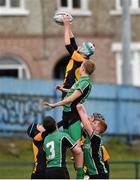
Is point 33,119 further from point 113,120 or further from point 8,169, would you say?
point 8,169

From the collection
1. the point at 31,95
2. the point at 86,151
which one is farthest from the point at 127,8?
the point at 86,151

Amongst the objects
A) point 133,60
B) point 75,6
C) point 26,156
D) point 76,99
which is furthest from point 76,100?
point 75,6

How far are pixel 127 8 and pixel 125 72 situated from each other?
2429mm

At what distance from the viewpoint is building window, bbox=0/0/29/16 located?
50725 millimetres

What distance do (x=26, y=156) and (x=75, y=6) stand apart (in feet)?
50.6

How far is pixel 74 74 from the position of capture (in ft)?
63.4

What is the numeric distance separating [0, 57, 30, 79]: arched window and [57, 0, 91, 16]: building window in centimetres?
293

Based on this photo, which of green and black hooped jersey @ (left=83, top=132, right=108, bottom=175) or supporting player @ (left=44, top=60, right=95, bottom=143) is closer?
supporting player @ (left=44, top=60, right=95, bottom=143)

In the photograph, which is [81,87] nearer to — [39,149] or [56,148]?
[56,148]

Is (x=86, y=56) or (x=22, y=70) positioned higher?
(x=86, y=56)

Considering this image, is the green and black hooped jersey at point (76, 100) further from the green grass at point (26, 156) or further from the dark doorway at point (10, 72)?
the dark doorway at point (10, 72)

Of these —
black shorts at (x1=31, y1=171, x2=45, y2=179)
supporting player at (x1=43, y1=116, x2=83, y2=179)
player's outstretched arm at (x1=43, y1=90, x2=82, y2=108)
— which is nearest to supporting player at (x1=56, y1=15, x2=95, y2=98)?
player's outstretched arm at (x1=43, y1=90, x2=82, y2=108)

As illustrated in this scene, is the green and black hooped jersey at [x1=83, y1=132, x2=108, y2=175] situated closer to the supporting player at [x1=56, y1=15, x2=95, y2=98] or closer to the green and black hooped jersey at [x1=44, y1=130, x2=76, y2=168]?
the green and black hooped jersey at [x1=44, y1=130, x2=76, y2=168]

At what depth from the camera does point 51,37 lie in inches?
2002
